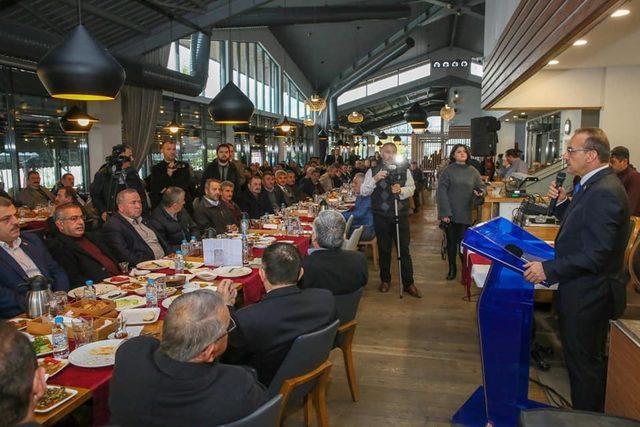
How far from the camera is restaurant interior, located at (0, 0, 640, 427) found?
1708 millimetres

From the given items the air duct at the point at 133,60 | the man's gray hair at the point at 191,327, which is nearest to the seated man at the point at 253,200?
the air duct at the point at 133,60

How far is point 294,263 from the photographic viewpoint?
7.72 ft

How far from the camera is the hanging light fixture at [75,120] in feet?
23.8

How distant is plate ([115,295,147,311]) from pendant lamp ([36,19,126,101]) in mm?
1166

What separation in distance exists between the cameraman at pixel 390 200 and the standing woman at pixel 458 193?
0.58 metres

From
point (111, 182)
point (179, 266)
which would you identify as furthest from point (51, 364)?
point (111, 182)

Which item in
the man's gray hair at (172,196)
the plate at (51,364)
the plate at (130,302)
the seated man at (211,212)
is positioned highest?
the man's gray hair at (172,196)

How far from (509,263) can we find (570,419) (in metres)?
0.92

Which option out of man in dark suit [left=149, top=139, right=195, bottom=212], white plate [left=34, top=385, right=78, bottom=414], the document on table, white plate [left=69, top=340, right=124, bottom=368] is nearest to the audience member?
the document on table

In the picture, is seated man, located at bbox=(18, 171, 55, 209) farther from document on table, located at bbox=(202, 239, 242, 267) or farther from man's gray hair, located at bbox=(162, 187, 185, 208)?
document on table, located at bbox=(202, 239, 242, 267)

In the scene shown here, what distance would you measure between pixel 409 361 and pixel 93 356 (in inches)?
95.4

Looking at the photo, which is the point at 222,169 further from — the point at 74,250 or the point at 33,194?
the point at 74,250

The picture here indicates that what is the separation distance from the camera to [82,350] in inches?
81.4

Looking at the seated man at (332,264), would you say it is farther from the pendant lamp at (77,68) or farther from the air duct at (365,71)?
the air duct at (365,71)
